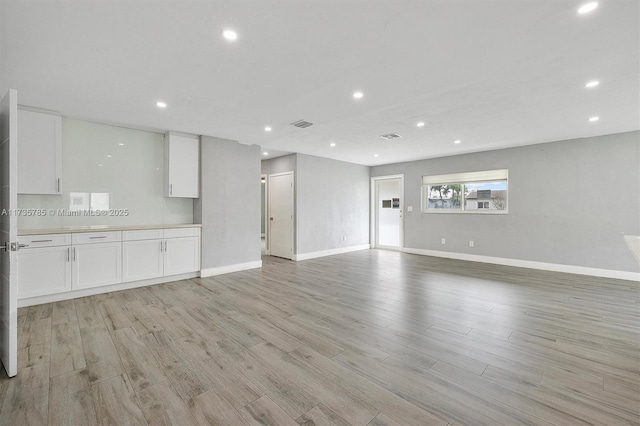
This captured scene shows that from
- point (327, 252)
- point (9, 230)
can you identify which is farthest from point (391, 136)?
point (9, 230)

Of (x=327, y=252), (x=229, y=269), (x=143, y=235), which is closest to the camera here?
(x=143, y=235)

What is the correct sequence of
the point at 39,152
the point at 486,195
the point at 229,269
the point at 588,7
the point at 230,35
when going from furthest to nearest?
the point at 486,195 → the point at 229,269 → the point at 39,152 → the point at 230,35 → the point at 588,7

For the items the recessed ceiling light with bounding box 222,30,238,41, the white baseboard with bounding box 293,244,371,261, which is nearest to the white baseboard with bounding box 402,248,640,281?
the white baseboard with bounding box 293,244,371,261

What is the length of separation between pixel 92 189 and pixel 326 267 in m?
4.21

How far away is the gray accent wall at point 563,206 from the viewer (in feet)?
15.6

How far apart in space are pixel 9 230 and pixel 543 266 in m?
7.61

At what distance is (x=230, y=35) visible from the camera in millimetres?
2096

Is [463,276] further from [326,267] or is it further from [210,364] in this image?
[210,364]

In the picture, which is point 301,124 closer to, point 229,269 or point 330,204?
point 229,269

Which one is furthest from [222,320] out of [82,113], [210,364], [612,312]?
[612,312]

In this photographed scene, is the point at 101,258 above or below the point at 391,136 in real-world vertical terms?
below

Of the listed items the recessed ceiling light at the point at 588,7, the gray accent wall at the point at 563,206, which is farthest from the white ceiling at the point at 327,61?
the gray accent wall at the point at 563,206

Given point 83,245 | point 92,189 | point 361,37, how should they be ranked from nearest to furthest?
1. point 361,37
2. point 83,245
3. point 92,189

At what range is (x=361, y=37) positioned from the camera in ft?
6.94
